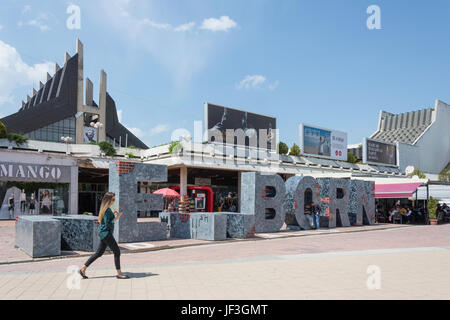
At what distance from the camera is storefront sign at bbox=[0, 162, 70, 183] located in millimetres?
26469

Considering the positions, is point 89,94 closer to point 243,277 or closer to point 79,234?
point 79,234

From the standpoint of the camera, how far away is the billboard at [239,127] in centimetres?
3306

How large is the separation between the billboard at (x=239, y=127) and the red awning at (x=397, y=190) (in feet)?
41.6

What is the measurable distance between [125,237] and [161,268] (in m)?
5.09

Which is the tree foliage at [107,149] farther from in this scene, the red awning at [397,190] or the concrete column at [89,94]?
the concrete column at [89,94]

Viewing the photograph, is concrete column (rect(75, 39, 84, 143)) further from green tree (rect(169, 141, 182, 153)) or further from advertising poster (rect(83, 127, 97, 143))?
green tree (rect(169, 141, 182, 153))

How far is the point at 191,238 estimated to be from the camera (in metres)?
14.9

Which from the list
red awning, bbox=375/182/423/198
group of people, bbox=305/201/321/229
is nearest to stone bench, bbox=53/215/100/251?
group of people, bbox=305/201/321/229

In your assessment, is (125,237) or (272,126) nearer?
(125,237)

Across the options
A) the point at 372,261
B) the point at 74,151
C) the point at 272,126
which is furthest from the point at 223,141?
the point at 372,261

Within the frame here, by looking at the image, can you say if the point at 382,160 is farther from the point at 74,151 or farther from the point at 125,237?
the point at 125,237

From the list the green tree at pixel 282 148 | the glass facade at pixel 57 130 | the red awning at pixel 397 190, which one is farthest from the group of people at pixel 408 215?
the glass facade at pixel 57 130

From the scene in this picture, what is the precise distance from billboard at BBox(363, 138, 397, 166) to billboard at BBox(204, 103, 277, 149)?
14.7 meters

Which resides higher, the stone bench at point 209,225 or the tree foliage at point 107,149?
the tree foliage at point 107,149
